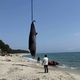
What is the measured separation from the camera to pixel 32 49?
14070mm

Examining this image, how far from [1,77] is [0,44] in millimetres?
109516

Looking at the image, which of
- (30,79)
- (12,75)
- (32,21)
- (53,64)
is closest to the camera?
(32,21)

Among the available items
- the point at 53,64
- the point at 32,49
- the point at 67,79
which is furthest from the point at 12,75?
the point at 53,64

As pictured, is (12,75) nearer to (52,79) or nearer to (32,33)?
(52,79)

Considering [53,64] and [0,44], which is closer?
[53,64]

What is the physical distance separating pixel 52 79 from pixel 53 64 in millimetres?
29540

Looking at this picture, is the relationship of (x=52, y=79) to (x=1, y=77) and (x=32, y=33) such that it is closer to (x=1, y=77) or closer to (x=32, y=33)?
(x=1, y=77)

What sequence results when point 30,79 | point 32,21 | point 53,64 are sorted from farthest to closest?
point 53,64, point 30,79, point 32,21

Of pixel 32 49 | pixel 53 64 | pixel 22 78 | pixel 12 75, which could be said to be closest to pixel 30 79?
pixel 22 78

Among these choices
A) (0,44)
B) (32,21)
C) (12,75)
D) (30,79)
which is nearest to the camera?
(32,21)

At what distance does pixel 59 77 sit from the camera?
953 inches

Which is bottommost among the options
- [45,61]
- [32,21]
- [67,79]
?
[67,79]

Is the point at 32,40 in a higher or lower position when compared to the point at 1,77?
higher

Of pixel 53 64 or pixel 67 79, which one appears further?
pixel 53 64
